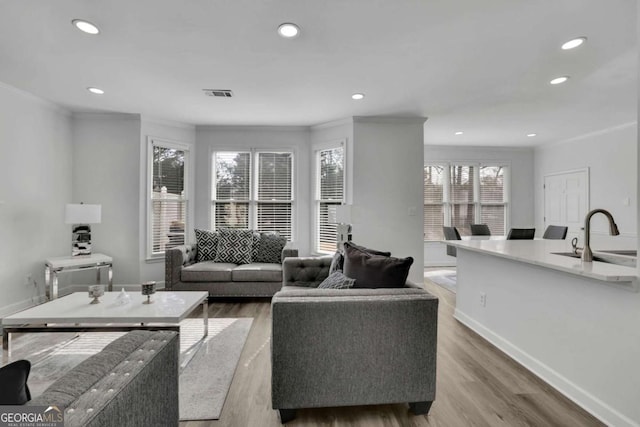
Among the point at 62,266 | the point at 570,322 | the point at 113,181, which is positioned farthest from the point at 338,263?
the point at 113,181

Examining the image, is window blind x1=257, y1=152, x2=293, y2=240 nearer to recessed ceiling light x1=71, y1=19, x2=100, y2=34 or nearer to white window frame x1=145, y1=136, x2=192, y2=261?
white window frame x1=145, y1=136, x2=192, y2=261

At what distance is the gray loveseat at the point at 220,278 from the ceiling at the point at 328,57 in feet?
6.85

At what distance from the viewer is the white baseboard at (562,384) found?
5.83 ft

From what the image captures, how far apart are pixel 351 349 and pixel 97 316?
191 cm

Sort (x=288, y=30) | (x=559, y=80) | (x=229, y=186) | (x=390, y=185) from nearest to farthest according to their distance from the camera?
(x=288, y=30) → (x=559, y=80) → (x=390, y=185) → (x=229, y=186)

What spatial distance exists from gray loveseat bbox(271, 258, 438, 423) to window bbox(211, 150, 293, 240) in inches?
143

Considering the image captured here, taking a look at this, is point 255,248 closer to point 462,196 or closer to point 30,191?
point 30,191

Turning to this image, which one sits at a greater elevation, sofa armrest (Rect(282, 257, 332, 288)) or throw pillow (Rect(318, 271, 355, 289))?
throw pillow (Rect(318, 271, 355, 289))

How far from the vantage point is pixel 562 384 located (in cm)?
212

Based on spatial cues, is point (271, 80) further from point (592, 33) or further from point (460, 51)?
point (592, 33)

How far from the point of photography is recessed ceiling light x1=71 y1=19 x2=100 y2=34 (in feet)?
7.51

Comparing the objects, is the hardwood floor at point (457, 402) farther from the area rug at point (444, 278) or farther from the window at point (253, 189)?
the window at point (253, 189)

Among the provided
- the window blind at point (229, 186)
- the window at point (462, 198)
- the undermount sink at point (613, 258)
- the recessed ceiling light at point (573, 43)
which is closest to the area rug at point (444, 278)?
the window at point (462, 198)

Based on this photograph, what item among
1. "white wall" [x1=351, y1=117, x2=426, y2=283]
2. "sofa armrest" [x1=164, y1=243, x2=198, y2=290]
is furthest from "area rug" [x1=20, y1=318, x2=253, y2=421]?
"white wall" [x1=351, y1=117, x2=426, y2=283]
